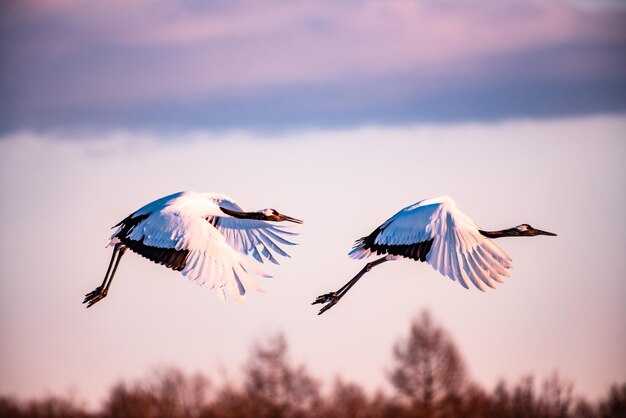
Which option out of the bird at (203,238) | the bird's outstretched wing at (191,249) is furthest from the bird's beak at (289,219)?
the bird's outstretched wing at (191,249)

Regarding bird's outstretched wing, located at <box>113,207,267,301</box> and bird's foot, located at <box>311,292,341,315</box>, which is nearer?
bird's outstretched wing, located at <box>113,207,267,301</box>

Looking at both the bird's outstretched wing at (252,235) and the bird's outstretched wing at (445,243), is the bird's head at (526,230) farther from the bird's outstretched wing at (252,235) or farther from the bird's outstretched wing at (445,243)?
the bird's outstretched wing at (252,235)

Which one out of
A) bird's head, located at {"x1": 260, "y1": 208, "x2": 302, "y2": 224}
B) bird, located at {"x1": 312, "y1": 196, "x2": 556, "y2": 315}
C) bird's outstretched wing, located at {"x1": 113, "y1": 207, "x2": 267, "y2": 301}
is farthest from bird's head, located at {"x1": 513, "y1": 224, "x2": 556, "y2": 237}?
bird's outstretched wing, located at {"x1": 113, "y1": 207, "x2": 267, "y2": 301}

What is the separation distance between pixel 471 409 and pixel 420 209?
150 ft

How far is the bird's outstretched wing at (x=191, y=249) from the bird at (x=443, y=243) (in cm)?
394

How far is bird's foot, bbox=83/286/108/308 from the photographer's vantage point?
42781mm

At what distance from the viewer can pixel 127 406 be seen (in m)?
88.2

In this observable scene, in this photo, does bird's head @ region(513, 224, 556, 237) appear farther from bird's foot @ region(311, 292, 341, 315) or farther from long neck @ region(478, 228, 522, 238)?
bird's foot @ region(311, 292, 341, 315)

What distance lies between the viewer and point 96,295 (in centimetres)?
4297

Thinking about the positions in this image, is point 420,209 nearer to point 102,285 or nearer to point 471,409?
point 102,285

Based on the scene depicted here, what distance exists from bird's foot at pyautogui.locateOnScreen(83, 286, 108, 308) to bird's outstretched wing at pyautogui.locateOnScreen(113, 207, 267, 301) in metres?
3.03

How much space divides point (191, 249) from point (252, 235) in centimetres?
464

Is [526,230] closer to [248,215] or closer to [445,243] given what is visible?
[445,243]

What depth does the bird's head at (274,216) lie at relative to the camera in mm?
42625
